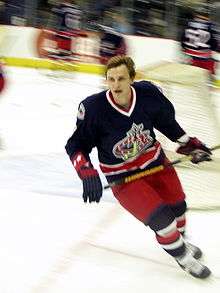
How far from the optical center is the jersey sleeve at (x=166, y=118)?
2.46 metres

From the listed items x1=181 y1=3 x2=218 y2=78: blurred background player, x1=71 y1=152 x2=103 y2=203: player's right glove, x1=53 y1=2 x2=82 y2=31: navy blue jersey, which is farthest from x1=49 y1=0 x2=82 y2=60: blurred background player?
x1=71 y1=152 x2=103 y2=203: player's right glove

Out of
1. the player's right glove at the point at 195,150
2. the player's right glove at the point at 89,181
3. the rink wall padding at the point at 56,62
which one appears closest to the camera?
the player's right glove at the point at 89,181

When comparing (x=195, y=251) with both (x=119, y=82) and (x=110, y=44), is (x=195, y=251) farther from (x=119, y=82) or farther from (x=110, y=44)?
(x=110, y=44)

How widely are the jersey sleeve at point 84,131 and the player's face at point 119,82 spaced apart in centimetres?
11

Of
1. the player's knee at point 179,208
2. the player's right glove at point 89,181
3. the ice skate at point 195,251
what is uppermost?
the player's right glove at point 89,181

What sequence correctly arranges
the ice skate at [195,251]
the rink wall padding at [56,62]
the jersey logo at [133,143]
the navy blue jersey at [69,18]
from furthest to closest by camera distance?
the navy blue jersey at [69,18] < the rink wall padding at [56,62] < the ice skate at [195,251] < the jersey logo at [133,143]

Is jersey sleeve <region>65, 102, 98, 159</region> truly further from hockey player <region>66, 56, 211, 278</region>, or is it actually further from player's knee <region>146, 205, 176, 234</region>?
player's knee <region>146, 205, 176, 234</region>

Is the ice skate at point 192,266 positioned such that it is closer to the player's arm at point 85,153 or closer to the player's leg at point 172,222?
the player's leg at point 172,222

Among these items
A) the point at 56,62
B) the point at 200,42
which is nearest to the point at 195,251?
the point at 200,42

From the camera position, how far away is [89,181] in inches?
90.3

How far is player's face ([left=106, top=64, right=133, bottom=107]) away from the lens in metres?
2.30

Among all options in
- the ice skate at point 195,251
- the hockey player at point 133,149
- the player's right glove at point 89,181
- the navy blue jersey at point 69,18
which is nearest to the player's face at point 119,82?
the hockey player at point 133,149

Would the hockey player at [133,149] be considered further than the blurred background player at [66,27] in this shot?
No

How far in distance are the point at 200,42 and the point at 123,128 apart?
4667mm
